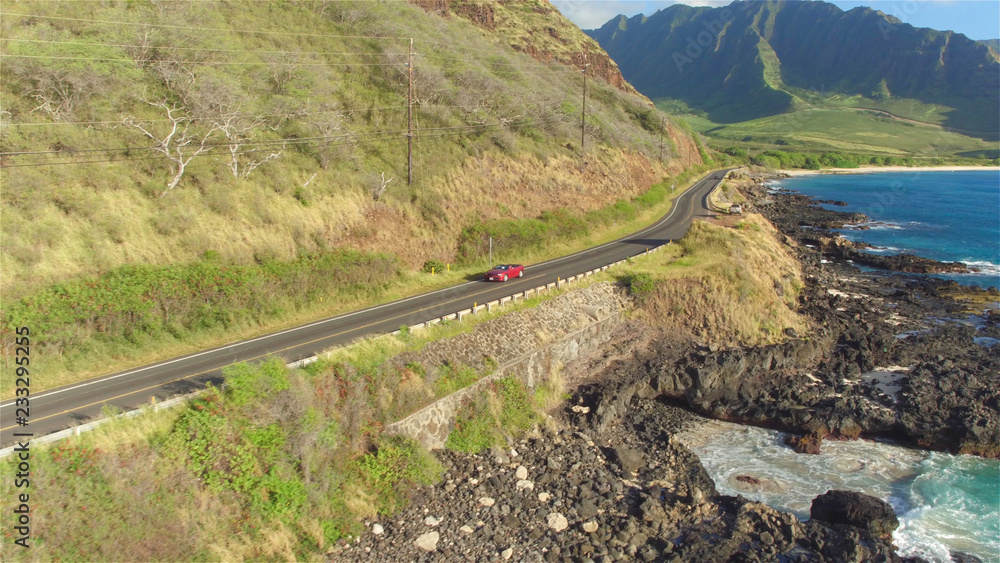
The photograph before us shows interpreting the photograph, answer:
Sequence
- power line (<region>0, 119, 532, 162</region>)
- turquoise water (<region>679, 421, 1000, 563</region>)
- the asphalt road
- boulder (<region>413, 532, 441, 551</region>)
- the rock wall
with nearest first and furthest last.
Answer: boulder (<region>413, 532, 441, 551</region>) < the asphalt road < turquoise water (<region>679, 421, 1000, 563</region>) < the rock wall < power line (<region>0, 119, 532, 162</region>)

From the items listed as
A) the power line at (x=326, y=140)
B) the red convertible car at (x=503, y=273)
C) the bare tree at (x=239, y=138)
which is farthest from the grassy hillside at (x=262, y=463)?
the power line at (x=326, y=140)

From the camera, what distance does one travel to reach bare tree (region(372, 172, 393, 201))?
36.8 m

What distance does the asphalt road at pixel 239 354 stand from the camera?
55.8 ft

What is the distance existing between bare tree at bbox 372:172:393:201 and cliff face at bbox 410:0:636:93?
50.5 m

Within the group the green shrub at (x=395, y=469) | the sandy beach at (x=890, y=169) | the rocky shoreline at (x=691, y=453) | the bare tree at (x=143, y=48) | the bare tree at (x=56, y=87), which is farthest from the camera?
the sandy beach at (x=890, y=169)

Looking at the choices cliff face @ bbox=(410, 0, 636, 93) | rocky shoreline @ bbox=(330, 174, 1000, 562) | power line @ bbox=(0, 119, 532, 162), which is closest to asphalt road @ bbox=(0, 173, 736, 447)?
rocky shoreline @ bbox=(330, 174, 1000, 562)

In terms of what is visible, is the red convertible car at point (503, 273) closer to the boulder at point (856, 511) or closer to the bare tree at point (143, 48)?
the boulder at point (856, 511)

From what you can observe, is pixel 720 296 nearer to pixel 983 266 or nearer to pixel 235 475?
pixel 235 475

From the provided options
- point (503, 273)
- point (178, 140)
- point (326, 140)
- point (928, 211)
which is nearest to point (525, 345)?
point (503, 273)

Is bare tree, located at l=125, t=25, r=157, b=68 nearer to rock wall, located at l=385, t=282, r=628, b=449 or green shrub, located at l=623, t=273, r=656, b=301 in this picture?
rock wall, located at l=385, t=282, r=628, b=449

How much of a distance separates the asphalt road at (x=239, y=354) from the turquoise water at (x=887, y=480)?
1293 cm

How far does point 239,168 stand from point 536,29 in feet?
259

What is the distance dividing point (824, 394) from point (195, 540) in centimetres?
2723

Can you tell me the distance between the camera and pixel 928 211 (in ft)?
317
